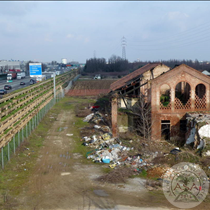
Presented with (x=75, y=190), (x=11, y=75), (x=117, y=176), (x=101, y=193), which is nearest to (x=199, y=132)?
(x=117, y=176)

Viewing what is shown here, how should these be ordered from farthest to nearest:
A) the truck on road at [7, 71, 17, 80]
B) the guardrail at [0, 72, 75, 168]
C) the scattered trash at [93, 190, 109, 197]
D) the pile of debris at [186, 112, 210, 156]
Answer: the truck on road at [7, 71, 17, 80] < the pile of debris at [186, 112, 210, 156] < the guardrail at [0, 72, 75, 168] < the scattered trash at [93, 190, 109, 197]

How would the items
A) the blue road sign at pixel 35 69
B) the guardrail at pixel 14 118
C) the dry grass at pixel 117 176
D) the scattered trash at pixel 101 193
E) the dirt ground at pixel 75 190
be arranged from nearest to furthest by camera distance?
the dirt ground at pixel 75 190
the scattered trash at pixel 101 193
the dry grass at pixel 117 176
the guardrail at pixel 14 118
the blue road sign at pixel 35 69

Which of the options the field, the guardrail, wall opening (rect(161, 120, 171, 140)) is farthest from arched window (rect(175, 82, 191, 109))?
the field

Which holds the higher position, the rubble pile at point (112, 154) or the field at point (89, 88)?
the field at point (89, 88)

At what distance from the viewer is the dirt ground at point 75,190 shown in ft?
37.9

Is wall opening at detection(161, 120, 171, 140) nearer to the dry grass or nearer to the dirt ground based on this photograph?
the dirt ground

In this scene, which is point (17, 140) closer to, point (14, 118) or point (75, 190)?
point (14, 118)

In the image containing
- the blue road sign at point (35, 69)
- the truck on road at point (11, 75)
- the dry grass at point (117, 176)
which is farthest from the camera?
the truck on road at point (11, 75)

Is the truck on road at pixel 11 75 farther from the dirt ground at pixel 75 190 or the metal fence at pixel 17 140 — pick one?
the dirt ground at pixel 75 190

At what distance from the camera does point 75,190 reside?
13.1 metres

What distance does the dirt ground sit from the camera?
11.6 metres

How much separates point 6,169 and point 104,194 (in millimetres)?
6167

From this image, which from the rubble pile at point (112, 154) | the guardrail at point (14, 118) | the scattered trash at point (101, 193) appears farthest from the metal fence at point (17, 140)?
the scattered trash at point (101, 193)

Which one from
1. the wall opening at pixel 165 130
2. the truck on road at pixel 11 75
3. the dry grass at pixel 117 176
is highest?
the truck on road at pixel 11 75
